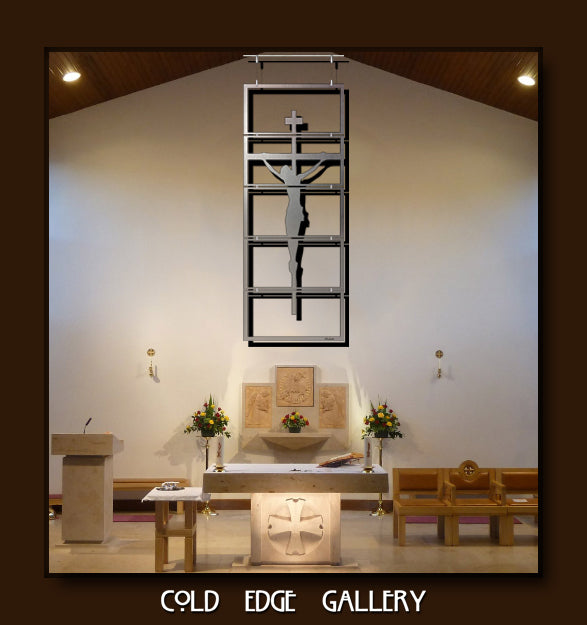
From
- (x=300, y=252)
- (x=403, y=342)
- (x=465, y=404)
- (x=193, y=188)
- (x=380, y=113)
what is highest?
(x=380, y=113)

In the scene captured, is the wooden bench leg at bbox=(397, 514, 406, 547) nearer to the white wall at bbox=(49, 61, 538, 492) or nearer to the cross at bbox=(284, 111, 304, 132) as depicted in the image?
the white wall at bbox=(49, 61, 538, 492)

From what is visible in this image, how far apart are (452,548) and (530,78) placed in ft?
17.6

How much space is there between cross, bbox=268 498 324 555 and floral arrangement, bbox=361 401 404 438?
322 centimetres

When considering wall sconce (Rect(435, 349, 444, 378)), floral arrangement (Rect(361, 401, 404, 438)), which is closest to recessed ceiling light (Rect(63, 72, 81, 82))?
floral arrangement (Rect(361, 401, 404, 438))

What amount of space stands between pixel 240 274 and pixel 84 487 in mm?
3453

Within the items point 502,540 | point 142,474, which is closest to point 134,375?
point 142,474

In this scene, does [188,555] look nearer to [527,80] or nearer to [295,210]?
[295,210]

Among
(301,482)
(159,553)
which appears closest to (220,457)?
(301,482)

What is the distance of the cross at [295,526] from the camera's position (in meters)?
7.02

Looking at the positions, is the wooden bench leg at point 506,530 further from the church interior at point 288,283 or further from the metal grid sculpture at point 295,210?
the metal grid sculpture at point 295,210

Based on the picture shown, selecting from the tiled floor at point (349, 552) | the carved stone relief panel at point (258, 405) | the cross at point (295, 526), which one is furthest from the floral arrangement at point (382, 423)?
the cross at point (295, 526)

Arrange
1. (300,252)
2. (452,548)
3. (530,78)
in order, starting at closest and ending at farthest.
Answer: (300,252)
(452,548)
(530,78)

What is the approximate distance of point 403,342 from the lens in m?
10.6

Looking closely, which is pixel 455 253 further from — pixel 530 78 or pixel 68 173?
pixel 68 173
